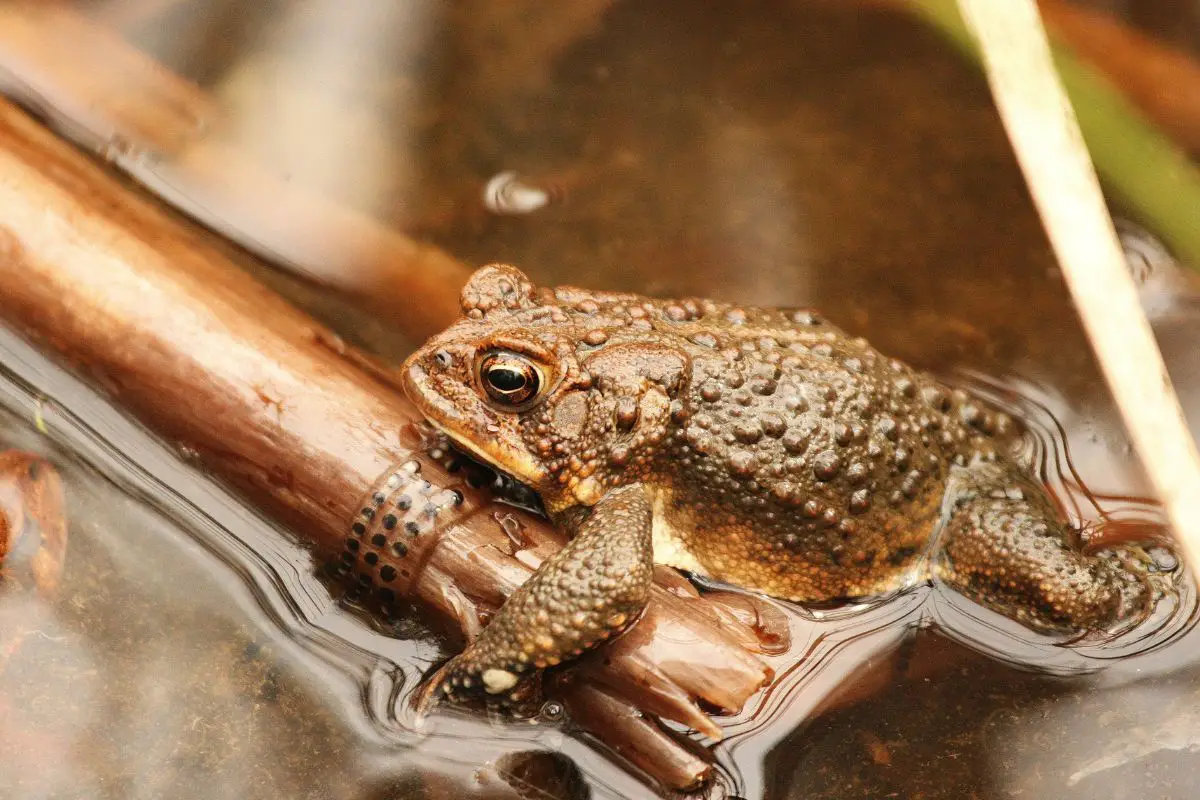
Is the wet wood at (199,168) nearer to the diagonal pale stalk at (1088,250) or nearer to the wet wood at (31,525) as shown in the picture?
the wet wood at (31,525)

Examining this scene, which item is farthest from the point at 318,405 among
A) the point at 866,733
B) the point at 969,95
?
the point at 969,95

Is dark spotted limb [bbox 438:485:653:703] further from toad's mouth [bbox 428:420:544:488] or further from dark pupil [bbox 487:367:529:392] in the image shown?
dark pupil [bbox 487:367:529:392]

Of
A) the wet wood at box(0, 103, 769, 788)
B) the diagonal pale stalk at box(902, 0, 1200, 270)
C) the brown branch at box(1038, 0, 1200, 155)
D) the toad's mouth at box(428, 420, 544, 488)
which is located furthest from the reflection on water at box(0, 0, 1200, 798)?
the diagonal pale stalk at box(902, 0, 1200, 270)

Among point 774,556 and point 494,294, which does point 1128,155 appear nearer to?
point 774,556

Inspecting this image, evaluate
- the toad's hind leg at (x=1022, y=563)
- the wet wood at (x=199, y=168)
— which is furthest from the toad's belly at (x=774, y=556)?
the wet wood at (x=199, y=168)

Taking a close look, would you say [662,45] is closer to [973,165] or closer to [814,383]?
[973,165]

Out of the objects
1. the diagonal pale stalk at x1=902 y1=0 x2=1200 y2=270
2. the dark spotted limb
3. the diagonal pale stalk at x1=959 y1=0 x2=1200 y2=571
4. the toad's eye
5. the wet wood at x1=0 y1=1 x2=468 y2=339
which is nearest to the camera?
the diagonal pale stalk at x1=959 y1=0 x2=1200 y2=571
